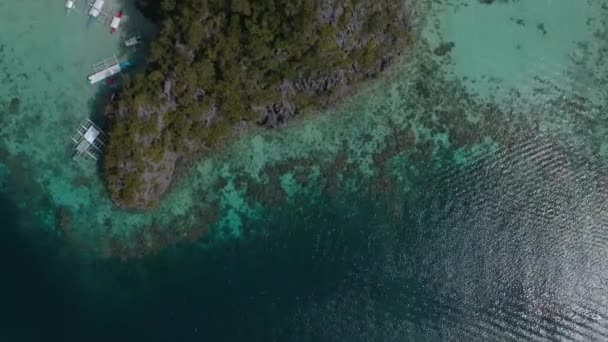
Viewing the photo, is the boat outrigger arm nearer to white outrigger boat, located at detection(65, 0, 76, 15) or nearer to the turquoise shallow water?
the turquoise shallow water

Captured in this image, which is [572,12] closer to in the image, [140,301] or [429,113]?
[429,113]

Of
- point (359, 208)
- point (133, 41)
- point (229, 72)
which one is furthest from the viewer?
point (359, 208)

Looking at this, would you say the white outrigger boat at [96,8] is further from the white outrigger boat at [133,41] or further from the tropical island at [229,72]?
the tropical island at [229,72]

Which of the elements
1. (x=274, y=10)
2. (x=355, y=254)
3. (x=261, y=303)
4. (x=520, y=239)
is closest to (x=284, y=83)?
(x=274, y=10)

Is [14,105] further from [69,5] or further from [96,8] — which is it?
[96,8]

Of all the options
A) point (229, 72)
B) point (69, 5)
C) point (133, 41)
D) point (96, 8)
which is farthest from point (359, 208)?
point (69, 5)

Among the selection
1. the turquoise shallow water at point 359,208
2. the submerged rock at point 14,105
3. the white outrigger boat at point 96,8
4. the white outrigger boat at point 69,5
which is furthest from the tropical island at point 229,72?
the submerged rock at point 14,105
